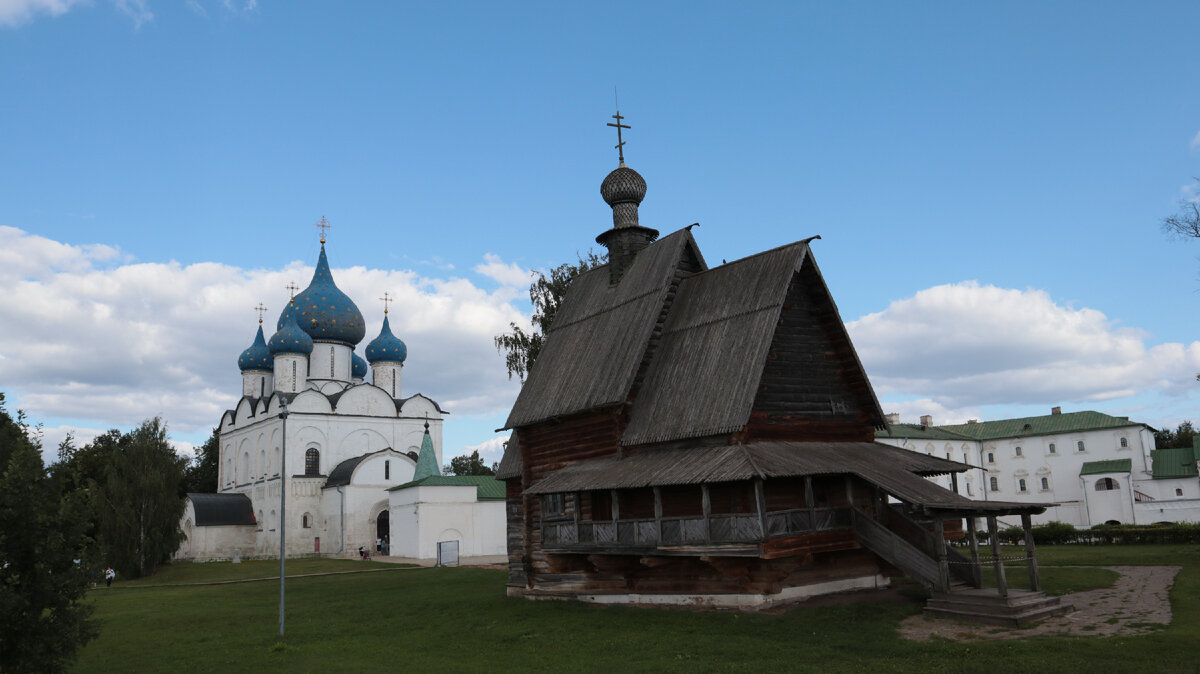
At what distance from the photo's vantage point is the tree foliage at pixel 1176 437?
67450 mm

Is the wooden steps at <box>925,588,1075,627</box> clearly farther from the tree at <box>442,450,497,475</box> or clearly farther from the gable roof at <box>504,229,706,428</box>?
the tree at <box>442,450,497,475</box>

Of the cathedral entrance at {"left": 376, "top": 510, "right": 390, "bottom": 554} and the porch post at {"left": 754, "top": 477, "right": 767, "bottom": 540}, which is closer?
the porch post at {"left": 754, "top": 477, "right": 767, "bottom": 540}

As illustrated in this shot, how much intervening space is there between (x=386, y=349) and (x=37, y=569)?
48.0 meters

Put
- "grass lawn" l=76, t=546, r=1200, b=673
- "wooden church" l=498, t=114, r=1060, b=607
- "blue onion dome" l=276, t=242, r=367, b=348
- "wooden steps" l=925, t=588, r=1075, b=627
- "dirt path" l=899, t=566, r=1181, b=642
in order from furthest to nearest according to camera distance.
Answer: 1. "blue onion dome" l=276, t=242, r=367, b=348
2. "wooden church" l=498, t=114, r=1060, b=607
3. "wooden steps" l=925, t=588, r=1075, b=627
4. "dirt path" l=899, t=566, r=1181, b=642
5. "grass lawn" l=76, t=546, r=1200, b=673

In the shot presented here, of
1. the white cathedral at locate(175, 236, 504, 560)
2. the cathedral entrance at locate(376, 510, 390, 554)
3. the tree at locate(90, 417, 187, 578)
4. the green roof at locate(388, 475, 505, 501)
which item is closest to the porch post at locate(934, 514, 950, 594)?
the green roof at locate(388, 475, 505, 501)

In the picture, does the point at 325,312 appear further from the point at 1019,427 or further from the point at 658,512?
the point at 1019,427

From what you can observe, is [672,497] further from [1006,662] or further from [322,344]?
[322,344]

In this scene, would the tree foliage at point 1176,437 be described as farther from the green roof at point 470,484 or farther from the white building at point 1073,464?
the green roof at point 470,484

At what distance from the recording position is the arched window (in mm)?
54000

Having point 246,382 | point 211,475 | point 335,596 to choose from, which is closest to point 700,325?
point 335,596

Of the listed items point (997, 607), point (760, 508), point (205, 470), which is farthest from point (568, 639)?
point (205, 470)

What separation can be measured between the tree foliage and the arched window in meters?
62.4

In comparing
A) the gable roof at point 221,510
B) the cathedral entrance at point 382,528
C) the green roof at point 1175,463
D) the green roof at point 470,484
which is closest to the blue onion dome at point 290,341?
the gable roof at point 221,510

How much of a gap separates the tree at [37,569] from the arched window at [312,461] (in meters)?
41.7
